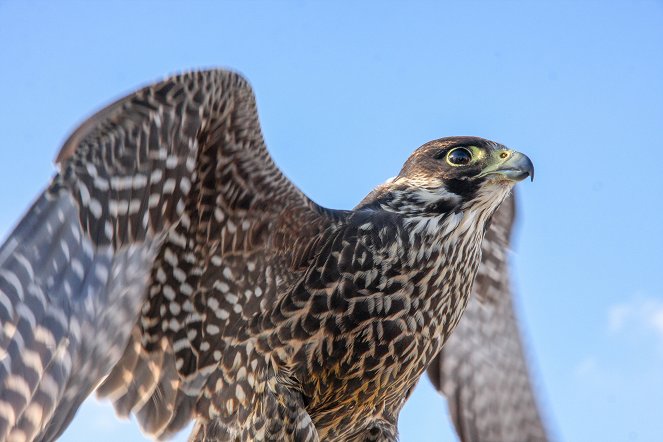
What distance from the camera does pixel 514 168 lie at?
550cm

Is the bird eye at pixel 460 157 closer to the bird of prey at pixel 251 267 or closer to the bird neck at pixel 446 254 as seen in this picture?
the bird of prey at pixel 251 267

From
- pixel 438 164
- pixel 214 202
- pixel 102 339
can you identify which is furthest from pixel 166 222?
pixel 438 164

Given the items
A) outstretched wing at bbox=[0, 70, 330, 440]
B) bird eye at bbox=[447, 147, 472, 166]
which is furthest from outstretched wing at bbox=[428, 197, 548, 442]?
outstretched wing at bbox=[0, 70, 330, 440]

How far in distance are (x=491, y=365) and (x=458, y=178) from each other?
176 cm

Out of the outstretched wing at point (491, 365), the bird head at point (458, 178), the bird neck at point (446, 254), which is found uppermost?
the bird head at point (458, 178)

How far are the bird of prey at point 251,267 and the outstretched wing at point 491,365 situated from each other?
1014 mm

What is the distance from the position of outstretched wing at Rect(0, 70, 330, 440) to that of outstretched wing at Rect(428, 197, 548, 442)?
1768mm

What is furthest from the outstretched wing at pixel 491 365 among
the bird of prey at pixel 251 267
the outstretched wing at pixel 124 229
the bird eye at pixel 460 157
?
the outstretched wing at pixel 124 229

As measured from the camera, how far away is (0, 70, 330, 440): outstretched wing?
4293 millimetres

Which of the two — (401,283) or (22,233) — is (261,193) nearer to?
(401,283)

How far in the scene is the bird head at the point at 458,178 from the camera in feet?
18.1

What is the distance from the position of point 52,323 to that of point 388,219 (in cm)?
192

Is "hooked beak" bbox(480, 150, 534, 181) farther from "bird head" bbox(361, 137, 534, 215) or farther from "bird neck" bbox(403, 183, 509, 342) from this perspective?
"bird neck" bbox(403, 183, 509, 342)

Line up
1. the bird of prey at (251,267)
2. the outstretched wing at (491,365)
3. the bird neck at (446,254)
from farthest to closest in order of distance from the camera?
the outstretched wing at (491,365) < the bird neck at (446,254) < the bird of prey at (251,267)
